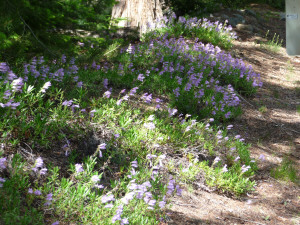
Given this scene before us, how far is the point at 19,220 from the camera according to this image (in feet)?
7.47

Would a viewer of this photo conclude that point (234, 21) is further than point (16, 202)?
Yes

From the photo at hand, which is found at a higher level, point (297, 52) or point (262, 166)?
point (297, 52)

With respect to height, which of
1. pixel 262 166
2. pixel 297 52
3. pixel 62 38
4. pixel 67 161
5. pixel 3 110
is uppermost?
pixel 297 52

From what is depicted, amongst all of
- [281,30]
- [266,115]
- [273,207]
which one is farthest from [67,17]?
[281,30]

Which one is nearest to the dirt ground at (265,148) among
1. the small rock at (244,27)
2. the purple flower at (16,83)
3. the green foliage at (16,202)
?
the green foliage at (16,202)

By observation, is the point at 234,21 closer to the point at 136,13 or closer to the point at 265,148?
the point at 136,13

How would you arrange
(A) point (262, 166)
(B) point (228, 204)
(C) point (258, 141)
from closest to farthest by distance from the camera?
(B) point (228, 204), (A) point (262, 166), (C) point (258, 141)

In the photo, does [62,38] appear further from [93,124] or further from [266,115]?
[266,115]

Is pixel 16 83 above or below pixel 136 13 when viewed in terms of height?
below

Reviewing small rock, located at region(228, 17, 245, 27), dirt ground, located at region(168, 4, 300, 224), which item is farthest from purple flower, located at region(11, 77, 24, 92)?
small rock, located at region(228, 17, 245, 27)

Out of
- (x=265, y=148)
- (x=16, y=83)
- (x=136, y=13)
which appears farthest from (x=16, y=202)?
(x=136, y=13)

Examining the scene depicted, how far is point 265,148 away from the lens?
5629 millimetres

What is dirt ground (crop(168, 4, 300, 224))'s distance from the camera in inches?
139

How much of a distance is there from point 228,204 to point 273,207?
0.64m
